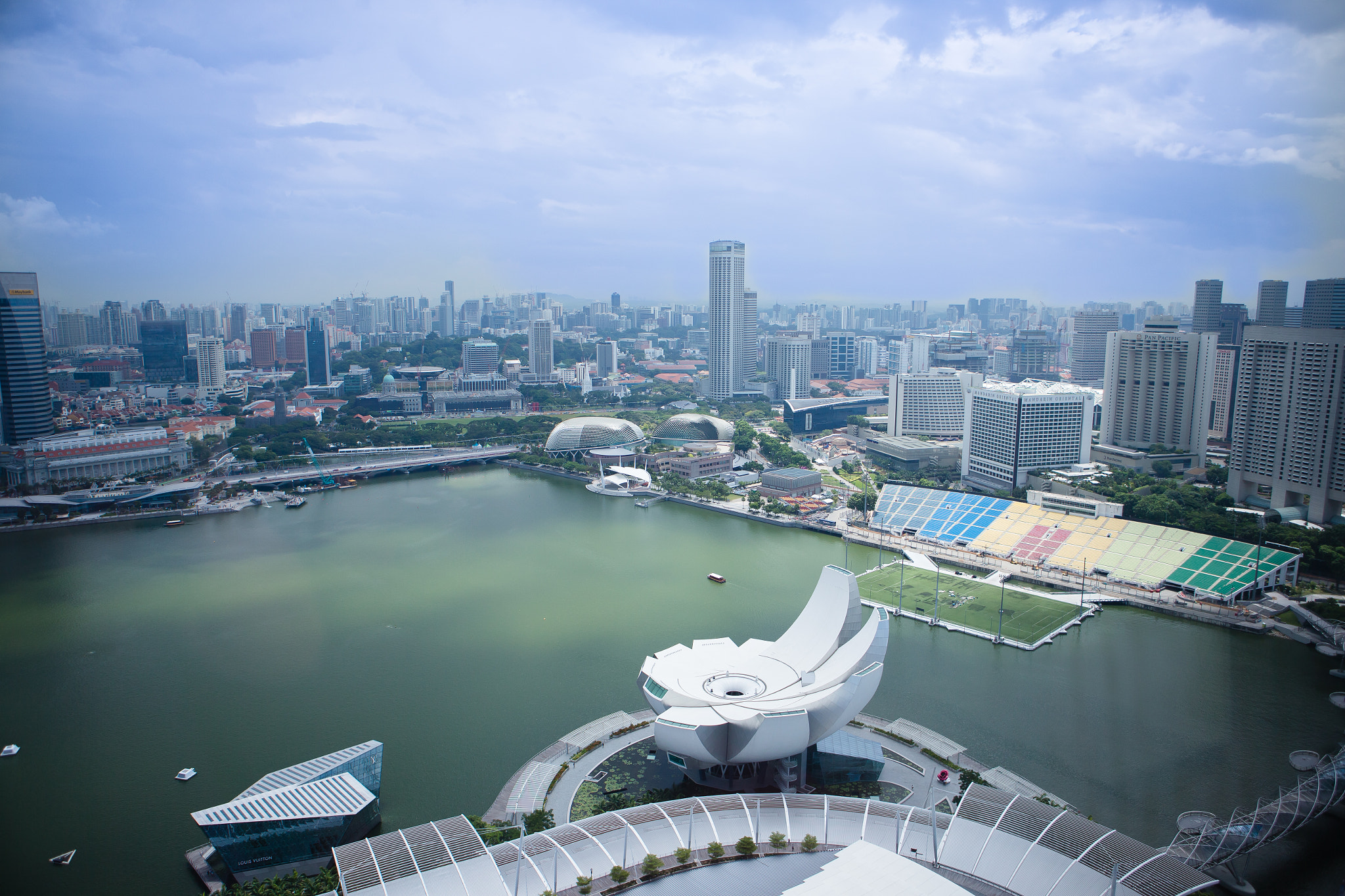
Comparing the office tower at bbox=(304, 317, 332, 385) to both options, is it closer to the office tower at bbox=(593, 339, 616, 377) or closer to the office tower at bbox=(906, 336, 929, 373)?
the office tower at bbox=(593, 339, 616, 377)

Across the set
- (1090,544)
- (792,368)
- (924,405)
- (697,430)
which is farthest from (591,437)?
(1090,544)

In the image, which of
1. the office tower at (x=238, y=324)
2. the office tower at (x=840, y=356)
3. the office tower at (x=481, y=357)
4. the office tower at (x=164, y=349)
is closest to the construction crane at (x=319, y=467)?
the office tower at (x=164, y=349)

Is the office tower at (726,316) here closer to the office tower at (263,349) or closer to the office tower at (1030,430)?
the office tower at (1030,430)

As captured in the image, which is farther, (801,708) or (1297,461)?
(1297,461)

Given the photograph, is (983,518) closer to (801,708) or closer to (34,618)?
(801,708)

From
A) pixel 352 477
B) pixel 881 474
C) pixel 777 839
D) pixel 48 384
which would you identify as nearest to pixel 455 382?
pixel 352 477

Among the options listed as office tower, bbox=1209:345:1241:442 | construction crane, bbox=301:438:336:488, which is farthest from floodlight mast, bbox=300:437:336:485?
office tower, bbox=1209:345:1241:442

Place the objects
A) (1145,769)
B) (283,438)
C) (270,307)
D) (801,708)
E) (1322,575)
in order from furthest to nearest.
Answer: (270,307) < (283,438) < (1322,575) < (1145,769) < (801,708)
